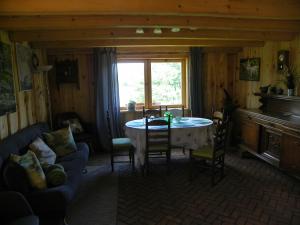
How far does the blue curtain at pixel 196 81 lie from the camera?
5.32m

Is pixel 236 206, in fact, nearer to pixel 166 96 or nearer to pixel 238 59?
pixel 166 96

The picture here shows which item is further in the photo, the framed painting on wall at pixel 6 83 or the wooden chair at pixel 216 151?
the wooden chair at pixel 216 151

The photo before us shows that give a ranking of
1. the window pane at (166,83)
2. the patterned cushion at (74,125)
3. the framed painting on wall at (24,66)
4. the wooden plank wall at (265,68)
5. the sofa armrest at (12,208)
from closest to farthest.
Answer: the sofa armrest at (12,208) < the framed painting on wall at (24,66) < the wooden plank wall at (265,68) < the patterned cushion at (74,125) < the window pane at (166,83)

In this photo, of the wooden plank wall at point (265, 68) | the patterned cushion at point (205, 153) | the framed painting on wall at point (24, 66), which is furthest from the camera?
the wooden plank wall at point (265, 68)

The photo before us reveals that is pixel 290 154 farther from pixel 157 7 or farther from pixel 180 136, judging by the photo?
pixel 157 7

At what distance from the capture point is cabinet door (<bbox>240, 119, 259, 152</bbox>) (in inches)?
167

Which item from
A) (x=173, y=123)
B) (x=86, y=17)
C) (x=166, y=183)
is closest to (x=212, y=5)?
(x=86, y=17)

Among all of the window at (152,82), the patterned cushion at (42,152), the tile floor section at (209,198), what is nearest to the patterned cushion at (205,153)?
the tile floor section at (209,198)

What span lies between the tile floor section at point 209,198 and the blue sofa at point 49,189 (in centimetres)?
63

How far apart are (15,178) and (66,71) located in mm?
3192

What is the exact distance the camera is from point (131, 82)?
545cm

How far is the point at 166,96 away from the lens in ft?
18.5

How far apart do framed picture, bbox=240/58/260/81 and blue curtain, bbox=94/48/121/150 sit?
106 inches

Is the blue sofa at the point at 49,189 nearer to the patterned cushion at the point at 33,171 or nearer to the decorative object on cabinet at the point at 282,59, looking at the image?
the patterned cushion at the point at 33,171
